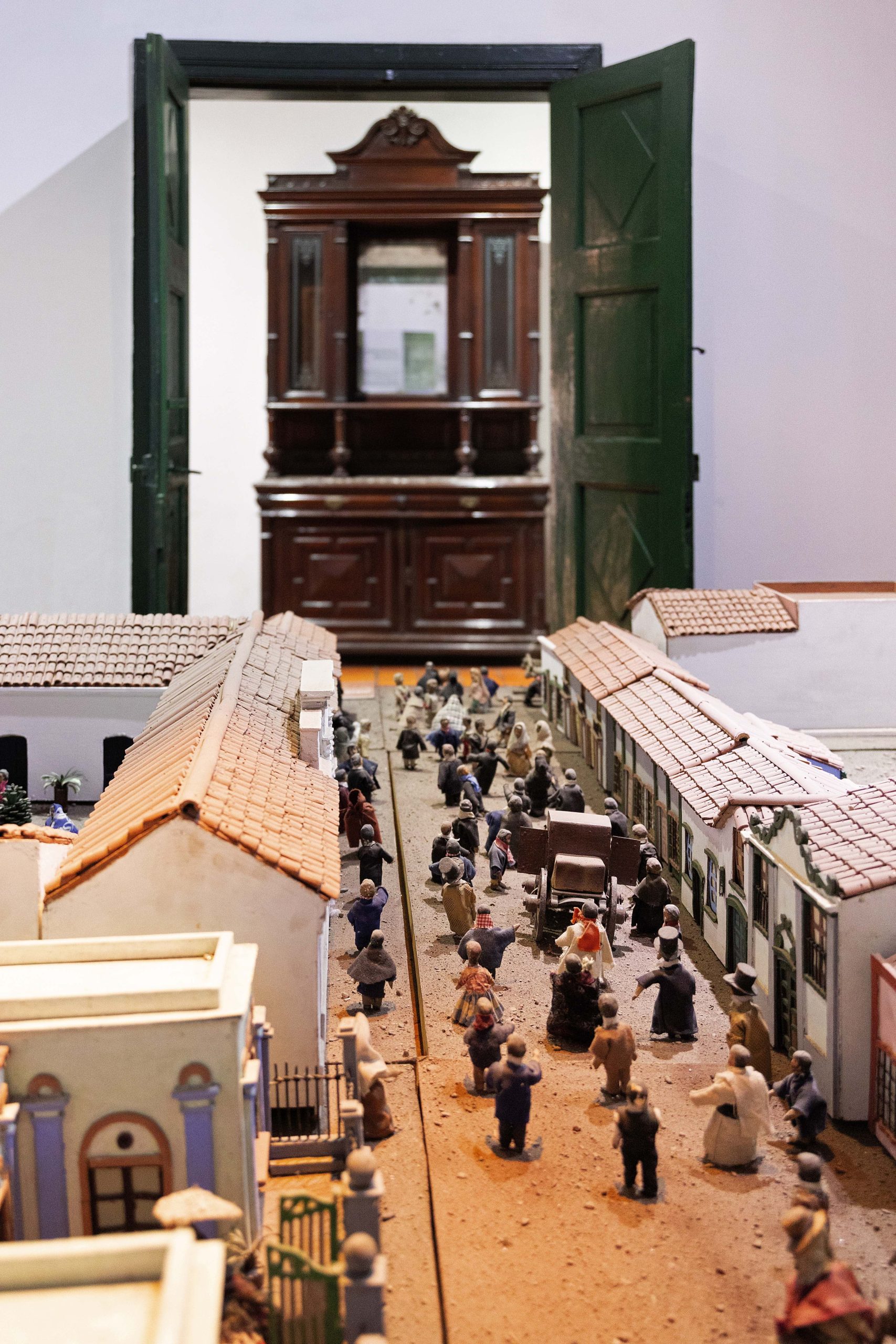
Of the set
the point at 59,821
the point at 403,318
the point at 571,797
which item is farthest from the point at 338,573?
the point at 59,821

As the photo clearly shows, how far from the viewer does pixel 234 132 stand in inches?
736

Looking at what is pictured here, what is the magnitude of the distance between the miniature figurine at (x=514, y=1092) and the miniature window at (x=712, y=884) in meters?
2.74

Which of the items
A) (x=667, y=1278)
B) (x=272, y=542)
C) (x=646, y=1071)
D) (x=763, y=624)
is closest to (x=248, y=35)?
(x=272, y=542)

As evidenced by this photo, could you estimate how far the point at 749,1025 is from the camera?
24.6ft

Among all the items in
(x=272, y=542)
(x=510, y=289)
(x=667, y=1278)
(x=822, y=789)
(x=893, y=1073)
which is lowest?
(x=667, y=1278)

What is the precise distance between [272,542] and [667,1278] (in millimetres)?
12567

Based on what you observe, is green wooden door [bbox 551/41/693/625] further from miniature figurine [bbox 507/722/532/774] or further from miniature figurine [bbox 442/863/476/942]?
miniature figurine [bbox 442/863/476/942]

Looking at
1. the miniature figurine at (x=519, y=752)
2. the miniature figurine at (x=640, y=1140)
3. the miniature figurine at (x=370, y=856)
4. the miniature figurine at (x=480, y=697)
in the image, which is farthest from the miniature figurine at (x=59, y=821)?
the miniature figurine at (x=480, y=697)

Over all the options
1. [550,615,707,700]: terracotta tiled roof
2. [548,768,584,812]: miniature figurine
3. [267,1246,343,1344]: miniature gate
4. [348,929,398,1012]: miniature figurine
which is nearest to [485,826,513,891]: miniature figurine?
[548,768,584,812]: miniature figurine

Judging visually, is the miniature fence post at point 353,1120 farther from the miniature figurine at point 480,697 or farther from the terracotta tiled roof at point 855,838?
the miniature figurine at point 480,697

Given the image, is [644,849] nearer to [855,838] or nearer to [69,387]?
[855,838]

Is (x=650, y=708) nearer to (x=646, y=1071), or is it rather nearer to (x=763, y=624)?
(x=763, y=624)

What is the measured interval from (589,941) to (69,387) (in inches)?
322

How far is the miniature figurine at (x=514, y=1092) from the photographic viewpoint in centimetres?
685
